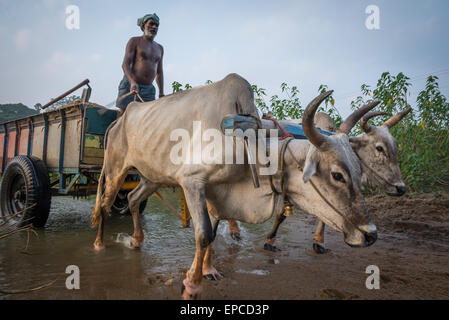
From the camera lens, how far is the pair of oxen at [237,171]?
1948mm

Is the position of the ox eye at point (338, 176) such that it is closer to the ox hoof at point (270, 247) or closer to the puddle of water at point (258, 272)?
the puddle of water at point (258, 272)

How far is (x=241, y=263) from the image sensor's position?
3.02 metres

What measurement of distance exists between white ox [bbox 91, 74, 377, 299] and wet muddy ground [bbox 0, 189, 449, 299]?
0.38 metres

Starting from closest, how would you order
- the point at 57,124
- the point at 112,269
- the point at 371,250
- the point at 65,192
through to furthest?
the point at 112,269
the point at 371,250
the point at 65,192
the point at 57,124

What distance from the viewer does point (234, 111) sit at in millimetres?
2475

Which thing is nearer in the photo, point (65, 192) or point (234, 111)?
point (234, 111)

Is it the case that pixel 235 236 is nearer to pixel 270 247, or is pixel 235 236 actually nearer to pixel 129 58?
pixel 270 247

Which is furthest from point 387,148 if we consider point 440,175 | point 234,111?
point 440,175

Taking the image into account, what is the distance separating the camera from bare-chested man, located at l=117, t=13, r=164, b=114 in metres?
3.87

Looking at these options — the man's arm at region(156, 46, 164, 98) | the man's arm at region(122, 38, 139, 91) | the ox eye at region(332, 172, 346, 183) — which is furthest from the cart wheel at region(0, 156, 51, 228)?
the ox eye at region(332, 172, 346, 183)

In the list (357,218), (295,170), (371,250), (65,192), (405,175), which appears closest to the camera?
(357,218)
